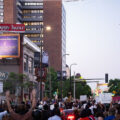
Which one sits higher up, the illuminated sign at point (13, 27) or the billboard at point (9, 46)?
the illuminated sign at point (13, 27)

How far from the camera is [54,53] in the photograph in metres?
198

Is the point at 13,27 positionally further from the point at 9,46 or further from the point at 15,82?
the point at 15,82

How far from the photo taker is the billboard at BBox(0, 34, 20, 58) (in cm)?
9176

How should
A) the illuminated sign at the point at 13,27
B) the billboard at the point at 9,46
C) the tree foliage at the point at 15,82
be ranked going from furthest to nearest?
1. the illuminated sign at the point at 13,27
2. the billboard at the point at 9,46
3. the tree foliage at the point at 15,82

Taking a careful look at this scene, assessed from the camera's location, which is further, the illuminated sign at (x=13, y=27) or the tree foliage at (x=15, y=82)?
the illuminated sign at (x=13, y=27)

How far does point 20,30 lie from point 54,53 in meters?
105

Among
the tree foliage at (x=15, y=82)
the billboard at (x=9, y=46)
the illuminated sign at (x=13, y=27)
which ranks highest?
the illuminated sign at (x=13, y=27)

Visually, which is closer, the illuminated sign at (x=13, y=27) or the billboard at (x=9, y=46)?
the billboard at (x=9, y=46)

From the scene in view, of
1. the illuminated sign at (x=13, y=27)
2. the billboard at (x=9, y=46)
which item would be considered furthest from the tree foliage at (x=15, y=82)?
the illuminated sign at (x=13, y=27)

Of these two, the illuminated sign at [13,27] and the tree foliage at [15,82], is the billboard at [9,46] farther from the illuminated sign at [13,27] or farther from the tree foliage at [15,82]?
the tree foliage at [15,82]

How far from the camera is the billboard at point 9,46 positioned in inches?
3613

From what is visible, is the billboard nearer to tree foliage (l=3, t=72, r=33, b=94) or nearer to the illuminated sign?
the illuminated sign

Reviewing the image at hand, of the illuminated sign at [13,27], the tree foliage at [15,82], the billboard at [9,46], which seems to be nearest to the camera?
the tree foliage at [15,82]

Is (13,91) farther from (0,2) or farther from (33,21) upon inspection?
(33,21)
